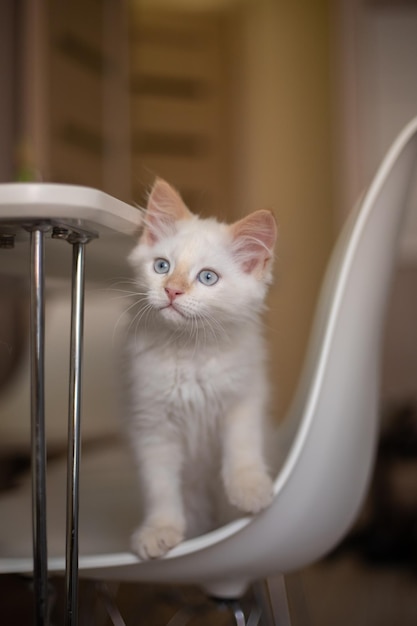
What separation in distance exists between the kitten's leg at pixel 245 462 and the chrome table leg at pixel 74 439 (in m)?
0.20

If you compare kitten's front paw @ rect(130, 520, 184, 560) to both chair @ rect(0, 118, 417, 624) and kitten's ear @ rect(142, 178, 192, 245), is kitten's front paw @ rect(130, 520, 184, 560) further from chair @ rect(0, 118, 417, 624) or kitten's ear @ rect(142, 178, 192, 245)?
kitten's ear @ rect(142, 178, 192, 245)

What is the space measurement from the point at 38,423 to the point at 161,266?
0.26 m

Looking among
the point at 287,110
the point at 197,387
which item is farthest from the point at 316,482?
the point at 287,110

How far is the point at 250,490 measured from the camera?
2.57 feet

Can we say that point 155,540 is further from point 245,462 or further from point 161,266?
point 161,266

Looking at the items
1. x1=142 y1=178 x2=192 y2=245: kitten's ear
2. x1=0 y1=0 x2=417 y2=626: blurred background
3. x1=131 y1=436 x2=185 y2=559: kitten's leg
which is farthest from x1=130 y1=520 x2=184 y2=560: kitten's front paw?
x1=0 y1=0 x2=417 y2=626: blurred background

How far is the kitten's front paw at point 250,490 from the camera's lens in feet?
2.54

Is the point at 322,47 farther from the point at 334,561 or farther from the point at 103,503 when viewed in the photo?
the point at 103,503

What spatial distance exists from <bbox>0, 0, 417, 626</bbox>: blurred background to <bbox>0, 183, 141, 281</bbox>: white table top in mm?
1269

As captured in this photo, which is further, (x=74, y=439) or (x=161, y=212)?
(x=161, y=212)

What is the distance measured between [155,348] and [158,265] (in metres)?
0.11

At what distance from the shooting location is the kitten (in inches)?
31.6

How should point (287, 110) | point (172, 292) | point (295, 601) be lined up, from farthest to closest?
point (287, 110) → point (295, 601) → point (172, 292)

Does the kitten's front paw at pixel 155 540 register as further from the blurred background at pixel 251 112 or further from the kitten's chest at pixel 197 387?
the blurred background at pixel 251 112
